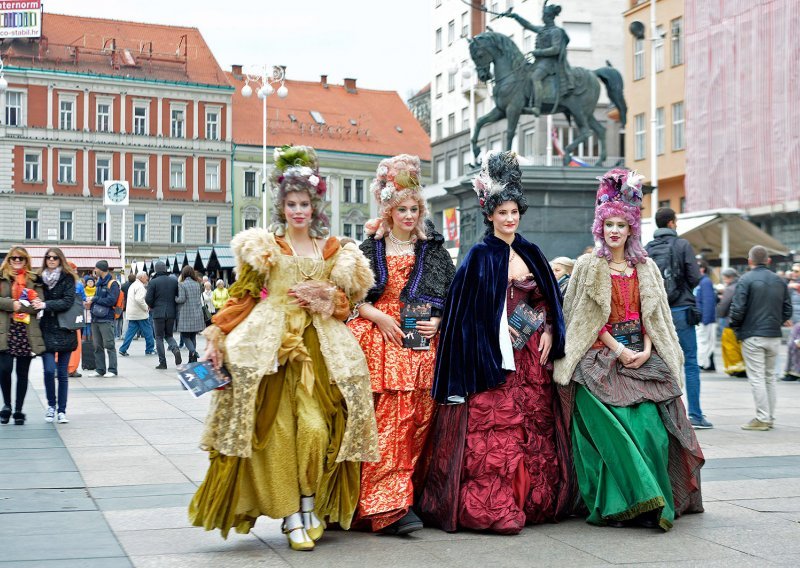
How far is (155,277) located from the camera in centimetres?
2075

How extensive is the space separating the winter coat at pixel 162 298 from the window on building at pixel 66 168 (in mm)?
57107

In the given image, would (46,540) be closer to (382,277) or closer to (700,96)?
(382,277)

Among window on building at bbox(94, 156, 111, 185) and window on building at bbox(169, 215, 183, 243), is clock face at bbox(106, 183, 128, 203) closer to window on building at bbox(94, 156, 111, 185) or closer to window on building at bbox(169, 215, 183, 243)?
window on building at bbox(94, 156, 111, 185)

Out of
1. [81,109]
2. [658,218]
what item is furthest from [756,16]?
[81,109]

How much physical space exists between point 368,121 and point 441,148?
15686mm

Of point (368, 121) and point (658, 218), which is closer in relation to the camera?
point (658, 218)

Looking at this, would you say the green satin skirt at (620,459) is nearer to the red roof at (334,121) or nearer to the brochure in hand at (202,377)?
the brochure in hand at (202,377)

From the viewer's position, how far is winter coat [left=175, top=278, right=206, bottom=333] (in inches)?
789

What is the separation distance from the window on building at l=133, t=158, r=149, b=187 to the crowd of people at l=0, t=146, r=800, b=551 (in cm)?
7193

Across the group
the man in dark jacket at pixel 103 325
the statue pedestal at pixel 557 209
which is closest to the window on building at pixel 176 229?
the man in dark jacket at pixel 103 325

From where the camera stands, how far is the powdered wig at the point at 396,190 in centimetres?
675

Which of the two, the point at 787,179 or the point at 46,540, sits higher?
the point at 787,179

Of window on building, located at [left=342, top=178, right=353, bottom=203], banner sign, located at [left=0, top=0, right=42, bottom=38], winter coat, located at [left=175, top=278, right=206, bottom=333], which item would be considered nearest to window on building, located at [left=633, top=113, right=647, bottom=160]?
winter coat, located at [left=175, top=278, right=206, bottom=333]

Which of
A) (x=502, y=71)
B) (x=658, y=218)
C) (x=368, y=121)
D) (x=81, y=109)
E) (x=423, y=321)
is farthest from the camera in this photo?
(x=368, y=121)
